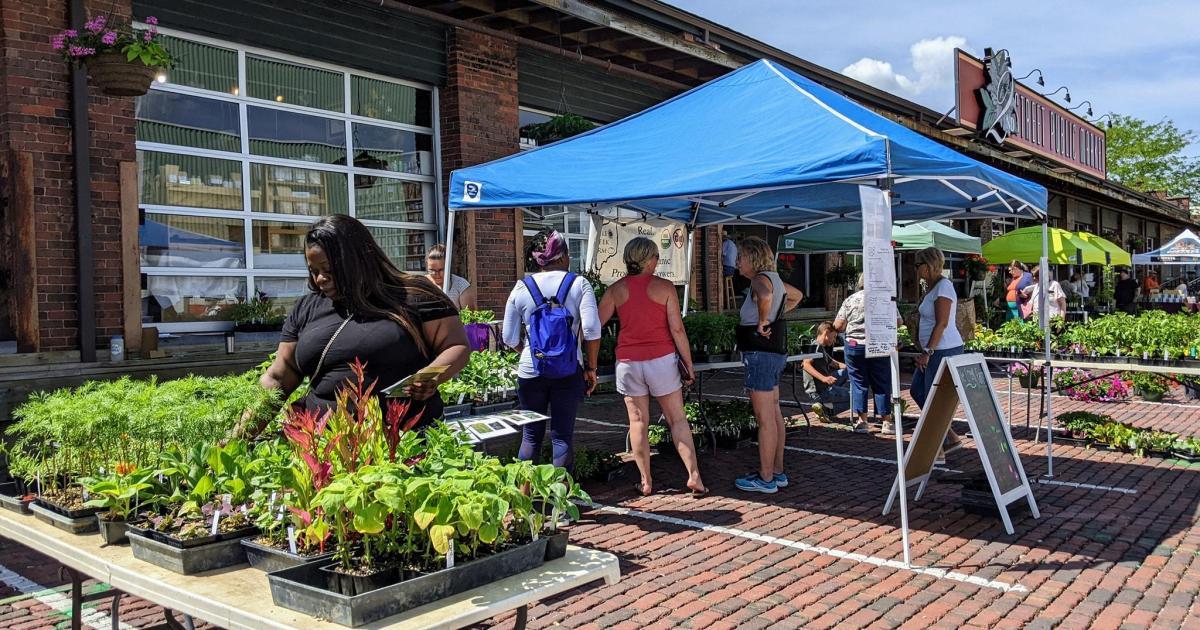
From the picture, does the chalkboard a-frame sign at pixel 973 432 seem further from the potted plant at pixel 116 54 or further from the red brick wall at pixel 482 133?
the red brick wall at pixel 482 133

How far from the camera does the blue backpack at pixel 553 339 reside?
5645mm

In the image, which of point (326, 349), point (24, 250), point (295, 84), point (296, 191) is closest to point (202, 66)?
point (295, 84)

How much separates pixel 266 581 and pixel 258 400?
0.84 m

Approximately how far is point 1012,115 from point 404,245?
40.2 ft

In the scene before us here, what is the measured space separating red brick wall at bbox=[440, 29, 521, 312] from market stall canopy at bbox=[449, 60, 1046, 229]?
358cm

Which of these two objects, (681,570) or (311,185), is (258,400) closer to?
(681,570)

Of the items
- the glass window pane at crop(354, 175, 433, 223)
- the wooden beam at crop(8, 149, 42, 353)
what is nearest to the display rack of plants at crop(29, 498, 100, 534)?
the wooden beam at crop(8, 149, 42, 353)

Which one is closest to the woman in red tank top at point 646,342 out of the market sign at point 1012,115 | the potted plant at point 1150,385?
the potted plant at point 1150,385

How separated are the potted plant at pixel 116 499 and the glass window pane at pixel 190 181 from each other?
6293 millimetres

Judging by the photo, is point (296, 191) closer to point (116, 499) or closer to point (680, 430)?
point (680, 430)

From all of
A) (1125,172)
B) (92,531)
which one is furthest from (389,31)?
(1125,172)

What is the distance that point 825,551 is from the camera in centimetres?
534

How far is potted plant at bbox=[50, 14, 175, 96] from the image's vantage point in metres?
6.99

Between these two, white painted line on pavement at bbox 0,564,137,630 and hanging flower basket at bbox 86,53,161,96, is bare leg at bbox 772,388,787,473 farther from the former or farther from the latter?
hanging flower basket at bbox 86,53,161,96
